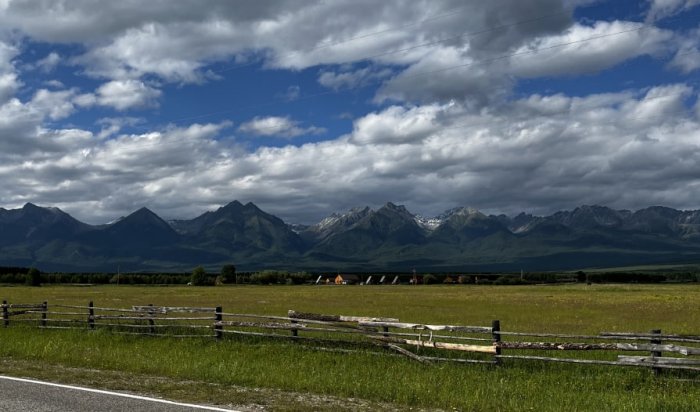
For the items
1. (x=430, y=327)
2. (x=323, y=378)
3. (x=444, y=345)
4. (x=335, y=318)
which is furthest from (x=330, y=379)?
(x=335, y=318)

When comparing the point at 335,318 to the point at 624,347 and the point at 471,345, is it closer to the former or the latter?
the point at 471,345

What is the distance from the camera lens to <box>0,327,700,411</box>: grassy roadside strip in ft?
44.5

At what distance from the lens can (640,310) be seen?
5697cm

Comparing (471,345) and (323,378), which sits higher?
(471,345)

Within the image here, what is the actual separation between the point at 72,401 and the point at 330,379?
6.05m

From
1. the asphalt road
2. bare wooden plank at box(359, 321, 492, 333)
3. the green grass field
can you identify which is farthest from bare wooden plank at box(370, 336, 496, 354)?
the asphalt road

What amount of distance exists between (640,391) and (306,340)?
39.6 feet

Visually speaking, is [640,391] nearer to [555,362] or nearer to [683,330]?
[555,362]

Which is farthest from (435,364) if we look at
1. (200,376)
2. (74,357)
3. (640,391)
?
(74,357)

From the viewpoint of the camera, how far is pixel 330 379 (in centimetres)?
1598

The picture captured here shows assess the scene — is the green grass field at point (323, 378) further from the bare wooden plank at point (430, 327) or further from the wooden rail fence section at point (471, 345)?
the bare wooden plank at point (430, 327)

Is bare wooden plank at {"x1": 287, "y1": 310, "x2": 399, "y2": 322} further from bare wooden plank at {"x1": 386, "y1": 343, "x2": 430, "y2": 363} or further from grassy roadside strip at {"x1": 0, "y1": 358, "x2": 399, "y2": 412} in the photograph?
grassy roadside strip at {"x1": 0, "y1": 358, "x2": 399, "y2": 412}

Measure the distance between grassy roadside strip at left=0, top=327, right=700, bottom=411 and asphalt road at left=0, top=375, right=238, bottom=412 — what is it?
0.77 m

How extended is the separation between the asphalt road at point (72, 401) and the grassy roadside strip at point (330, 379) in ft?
2.54
